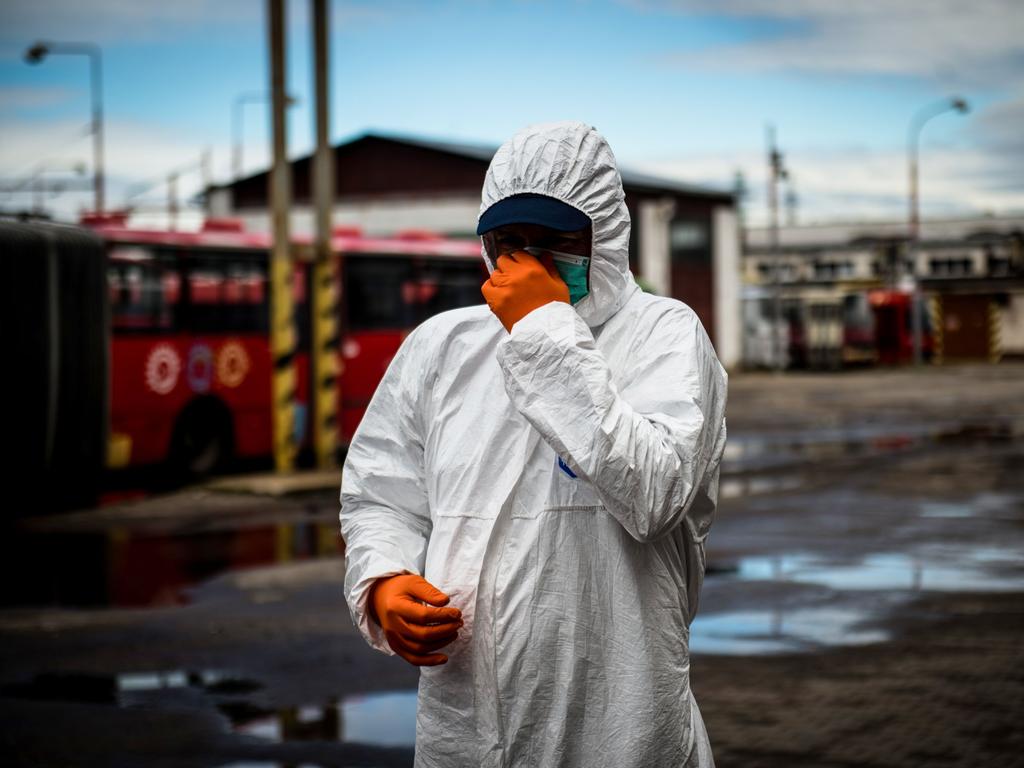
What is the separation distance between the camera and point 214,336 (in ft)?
60.2

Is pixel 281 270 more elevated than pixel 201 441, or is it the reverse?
pixel 281 270

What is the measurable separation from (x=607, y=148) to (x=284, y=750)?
4.06 m

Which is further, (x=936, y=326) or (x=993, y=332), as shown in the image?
(x=993, y=332)

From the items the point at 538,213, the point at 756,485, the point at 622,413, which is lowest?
the point at 756,485

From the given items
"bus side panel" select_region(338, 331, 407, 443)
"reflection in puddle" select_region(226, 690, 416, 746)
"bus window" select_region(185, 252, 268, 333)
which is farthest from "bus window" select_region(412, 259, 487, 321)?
"reflection in puddle" select_region(226, 690, 416, 746)

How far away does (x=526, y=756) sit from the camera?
269 cm

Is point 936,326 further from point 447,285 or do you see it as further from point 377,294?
point 377,294

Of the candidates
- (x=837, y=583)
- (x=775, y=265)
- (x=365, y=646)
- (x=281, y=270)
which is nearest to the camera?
(x=365, y=646)

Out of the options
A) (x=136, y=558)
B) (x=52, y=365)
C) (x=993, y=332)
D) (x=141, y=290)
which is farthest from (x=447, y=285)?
(x=993, y=332)

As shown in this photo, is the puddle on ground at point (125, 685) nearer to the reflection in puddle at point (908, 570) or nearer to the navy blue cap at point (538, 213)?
the reflection in puddle at point (908, 570)

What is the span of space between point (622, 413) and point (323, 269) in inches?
572

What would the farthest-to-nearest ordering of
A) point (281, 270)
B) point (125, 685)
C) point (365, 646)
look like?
point (281, 270), point (365, 646), point (125, 685)

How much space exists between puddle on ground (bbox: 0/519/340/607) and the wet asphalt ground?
0.04m

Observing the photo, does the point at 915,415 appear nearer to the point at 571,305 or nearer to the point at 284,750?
the point at 284,750
